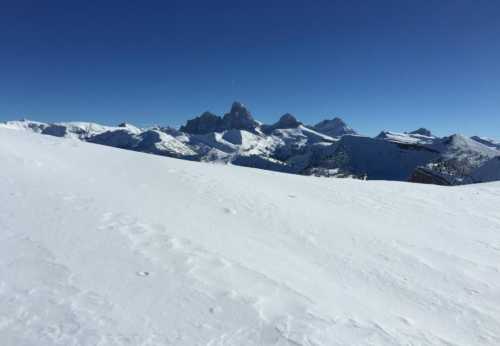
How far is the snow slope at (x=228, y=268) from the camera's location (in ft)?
11.6

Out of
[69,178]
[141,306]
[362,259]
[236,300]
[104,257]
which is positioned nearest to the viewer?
[141,306]

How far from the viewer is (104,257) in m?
4.98

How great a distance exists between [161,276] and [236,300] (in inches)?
43.4

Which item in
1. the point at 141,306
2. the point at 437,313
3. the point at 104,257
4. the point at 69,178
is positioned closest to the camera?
the point at 141,306

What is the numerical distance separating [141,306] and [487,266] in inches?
241

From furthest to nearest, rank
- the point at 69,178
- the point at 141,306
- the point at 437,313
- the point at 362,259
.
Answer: the point at 69,178
the point at 362,259
the point at 437,313
the point at 141,306

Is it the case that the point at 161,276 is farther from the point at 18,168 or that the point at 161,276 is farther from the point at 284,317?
the point at 18,168

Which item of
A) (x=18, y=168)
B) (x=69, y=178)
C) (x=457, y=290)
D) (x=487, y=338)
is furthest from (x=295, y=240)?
(x=18, y=168)

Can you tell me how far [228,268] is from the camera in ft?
16.4

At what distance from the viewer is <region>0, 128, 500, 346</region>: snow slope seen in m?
3.53

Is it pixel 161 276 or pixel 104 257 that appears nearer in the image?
pixel 161 276

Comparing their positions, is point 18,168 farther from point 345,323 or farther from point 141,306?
point 345,323

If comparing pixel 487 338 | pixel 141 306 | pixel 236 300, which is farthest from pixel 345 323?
pixel 141 306

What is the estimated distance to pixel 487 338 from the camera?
3928mm
